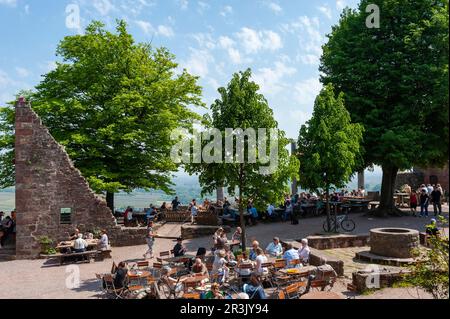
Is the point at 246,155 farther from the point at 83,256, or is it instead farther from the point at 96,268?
the point at 83,256

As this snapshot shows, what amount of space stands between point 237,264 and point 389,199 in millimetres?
16965

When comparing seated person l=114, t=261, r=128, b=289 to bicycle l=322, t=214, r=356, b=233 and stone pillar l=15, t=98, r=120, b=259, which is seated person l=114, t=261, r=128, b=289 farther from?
bicycle l=322, t=214, r=356, b=233

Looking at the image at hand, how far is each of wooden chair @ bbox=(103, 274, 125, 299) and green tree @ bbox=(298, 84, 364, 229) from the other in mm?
11611

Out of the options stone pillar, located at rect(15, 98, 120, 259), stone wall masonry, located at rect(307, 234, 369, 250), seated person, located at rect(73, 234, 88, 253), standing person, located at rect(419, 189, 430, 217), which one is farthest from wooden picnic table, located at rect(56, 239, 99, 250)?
standing person, located at rect(419, 189, 430, 217)

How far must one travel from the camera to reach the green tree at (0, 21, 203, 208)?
23141mm

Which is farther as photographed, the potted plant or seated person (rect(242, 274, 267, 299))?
the potted plant

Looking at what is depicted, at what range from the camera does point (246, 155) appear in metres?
15.7

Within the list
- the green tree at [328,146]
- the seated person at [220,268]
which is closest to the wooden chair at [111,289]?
the seated person at [220,268]

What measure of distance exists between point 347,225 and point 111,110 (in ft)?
48.6

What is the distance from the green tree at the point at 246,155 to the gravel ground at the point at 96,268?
13.5ft

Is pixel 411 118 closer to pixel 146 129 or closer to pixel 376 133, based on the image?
pixel 376 133

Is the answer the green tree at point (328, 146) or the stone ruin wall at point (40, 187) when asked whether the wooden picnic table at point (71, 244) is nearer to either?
the stone ruin wall at point (40, 187)

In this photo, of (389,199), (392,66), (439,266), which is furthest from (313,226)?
(439,266)

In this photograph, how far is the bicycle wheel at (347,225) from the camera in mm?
21550
